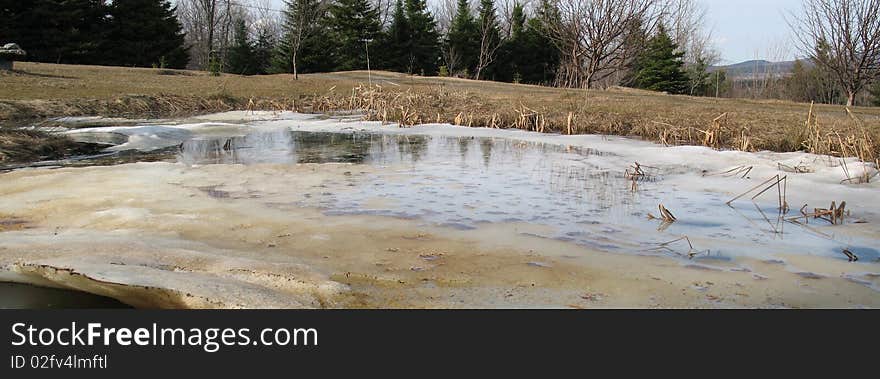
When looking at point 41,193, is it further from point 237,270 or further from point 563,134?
point 563,134

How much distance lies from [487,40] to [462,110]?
2564 cm

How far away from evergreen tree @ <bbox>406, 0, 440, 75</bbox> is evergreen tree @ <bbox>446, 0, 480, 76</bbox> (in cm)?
101

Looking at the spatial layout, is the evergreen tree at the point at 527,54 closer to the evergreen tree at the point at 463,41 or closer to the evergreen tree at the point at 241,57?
the evergreen tree at the point at 463,41

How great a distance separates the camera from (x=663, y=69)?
109 ft

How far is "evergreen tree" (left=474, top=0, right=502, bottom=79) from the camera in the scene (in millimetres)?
34656

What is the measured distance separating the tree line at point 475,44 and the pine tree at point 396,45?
0.06 metres

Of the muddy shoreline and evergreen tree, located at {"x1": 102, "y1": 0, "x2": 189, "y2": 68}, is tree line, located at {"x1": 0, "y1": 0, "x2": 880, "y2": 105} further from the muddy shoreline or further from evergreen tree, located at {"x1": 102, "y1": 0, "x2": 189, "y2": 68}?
the muddy shoreline

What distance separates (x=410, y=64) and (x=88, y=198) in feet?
108

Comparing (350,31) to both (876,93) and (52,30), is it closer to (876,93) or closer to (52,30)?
(52,30)

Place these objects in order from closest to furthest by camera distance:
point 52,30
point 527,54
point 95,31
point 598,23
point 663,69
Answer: point 598,23 → point 52,30 → point 95,31 → point 663,69 → point 527,54

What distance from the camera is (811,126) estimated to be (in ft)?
21.0

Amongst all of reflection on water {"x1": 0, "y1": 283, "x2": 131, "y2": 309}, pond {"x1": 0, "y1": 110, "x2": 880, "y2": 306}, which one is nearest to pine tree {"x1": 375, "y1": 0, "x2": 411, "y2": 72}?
pond {"x1": 0, "y1": 110, "x2": 880, "y2": 306}

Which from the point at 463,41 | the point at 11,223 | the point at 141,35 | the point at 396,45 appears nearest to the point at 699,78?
the point at 463,41

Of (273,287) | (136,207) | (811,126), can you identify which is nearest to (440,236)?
(273,287)
